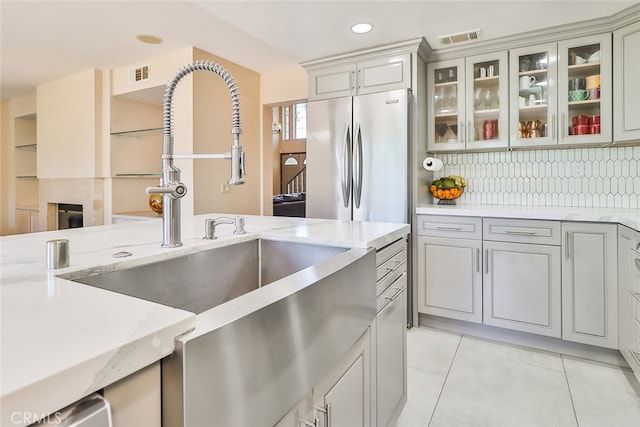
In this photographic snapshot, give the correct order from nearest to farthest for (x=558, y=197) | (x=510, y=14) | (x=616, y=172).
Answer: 1. (x=510, y=14)
2. (x=616, y=172)
3. (x=558, y=197)

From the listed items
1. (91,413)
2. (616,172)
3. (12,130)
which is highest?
(12,130)

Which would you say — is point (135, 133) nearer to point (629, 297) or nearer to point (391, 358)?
point (391, 358)

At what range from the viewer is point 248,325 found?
609mm

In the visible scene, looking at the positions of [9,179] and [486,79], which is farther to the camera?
[9,179]

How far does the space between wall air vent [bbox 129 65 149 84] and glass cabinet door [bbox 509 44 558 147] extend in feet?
11.0

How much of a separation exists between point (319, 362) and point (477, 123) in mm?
2828

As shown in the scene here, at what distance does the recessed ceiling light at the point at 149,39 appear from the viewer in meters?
3.07

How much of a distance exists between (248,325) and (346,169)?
257cm

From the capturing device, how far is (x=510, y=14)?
96.4 inches

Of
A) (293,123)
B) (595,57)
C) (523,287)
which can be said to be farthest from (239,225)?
(293,123)

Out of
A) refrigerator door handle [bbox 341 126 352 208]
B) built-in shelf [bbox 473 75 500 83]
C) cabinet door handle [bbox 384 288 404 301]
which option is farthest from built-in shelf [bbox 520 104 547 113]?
cabinet door handle [bbox 384 288 404 301]

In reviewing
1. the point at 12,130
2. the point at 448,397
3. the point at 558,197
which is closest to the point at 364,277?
the point at 448,397

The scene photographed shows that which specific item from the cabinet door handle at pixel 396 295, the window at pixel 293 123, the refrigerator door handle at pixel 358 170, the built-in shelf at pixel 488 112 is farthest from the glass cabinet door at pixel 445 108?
the window at pixel 293 123

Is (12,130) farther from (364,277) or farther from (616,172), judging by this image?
(616,172)
